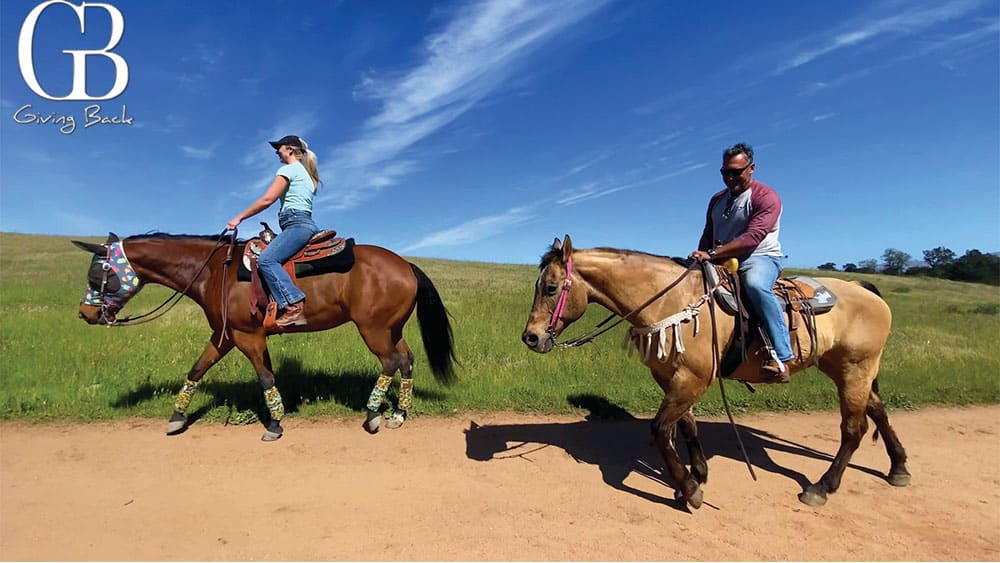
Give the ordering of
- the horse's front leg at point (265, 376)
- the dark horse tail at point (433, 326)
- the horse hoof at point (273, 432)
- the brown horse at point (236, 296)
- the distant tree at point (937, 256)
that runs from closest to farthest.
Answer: the horse hoof at point (273, 432) < the horse's front leg at point (265, 376) < the brown horse at point (236, 296) < the dark horse tail at point (433, 326) < the distant tree at point (937, 256)

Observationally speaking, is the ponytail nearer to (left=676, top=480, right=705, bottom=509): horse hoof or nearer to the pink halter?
the pink halter

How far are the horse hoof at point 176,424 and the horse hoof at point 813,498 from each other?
660cm

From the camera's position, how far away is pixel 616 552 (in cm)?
340

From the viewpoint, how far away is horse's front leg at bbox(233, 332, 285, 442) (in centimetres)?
554

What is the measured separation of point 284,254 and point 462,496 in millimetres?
3510

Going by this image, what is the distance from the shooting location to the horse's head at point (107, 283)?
18.3ft

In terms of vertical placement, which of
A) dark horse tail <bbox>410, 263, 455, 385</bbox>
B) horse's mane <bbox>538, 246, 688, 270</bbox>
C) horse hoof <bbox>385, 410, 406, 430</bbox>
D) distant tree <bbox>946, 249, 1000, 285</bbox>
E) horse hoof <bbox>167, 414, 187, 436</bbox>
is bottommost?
distant tree <bbox>946, 249, 1000, 285</bbox>

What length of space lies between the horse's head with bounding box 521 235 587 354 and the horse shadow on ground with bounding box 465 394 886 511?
168cm

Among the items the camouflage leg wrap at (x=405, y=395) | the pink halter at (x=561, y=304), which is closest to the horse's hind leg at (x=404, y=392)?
the camouflage leg wrap at (x=405, y=395)

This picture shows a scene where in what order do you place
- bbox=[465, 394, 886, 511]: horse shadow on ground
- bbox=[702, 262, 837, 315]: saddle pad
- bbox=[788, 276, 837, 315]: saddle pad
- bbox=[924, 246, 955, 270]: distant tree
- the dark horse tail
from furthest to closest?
bbox=[924, 246, 955, 270]: distant tree, the dark horse tail, bbox=[465, 394, 886, 511]: horse shadow on ground, bbox=[788, 276, 837, 315]: saddle pad, bbox=[702, 262, 837, 315]: saddle pad

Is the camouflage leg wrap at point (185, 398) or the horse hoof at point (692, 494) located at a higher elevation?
the camouflage leg wrap at point (185, 398)

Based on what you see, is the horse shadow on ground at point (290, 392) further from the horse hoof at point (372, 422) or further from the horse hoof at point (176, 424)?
the horse hoof at point (372, 422)

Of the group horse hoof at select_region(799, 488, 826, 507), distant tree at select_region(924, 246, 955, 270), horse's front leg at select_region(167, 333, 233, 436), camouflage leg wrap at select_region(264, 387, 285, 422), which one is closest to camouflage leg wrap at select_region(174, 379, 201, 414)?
horse's front leg at select_region(167, 333, 233, 436)

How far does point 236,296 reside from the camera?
5.75 meters
